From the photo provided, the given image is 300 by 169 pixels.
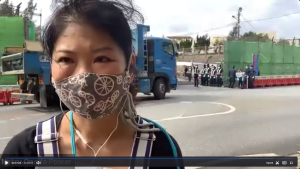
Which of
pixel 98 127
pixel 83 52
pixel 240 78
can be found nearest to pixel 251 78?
pixel 240 78

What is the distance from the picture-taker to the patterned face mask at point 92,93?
3.92ft

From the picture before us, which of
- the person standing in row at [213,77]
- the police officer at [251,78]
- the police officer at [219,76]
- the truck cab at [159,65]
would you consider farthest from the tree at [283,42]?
the truck cab at [159,65]

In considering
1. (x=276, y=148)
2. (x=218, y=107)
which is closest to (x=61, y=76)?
(x=276, y=148)

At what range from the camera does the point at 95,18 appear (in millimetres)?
1183

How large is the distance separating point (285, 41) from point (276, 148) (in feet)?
68.4

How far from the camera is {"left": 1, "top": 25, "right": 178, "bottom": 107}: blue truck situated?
354 inches

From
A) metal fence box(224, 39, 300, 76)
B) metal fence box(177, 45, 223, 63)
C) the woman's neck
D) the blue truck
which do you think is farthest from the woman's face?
metal fence box(177, 45, 223, 63)

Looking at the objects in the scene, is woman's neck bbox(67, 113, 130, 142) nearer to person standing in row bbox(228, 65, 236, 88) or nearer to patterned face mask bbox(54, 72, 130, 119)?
patterned face mask bbox(54, 72, 130, 119)

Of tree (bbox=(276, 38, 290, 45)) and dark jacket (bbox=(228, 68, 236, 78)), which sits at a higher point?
tree (bbox=(276, 38, 290, 45))

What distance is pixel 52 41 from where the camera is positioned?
4.08 ft

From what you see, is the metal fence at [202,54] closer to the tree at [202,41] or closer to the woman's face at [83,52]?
the tree at [202,41]

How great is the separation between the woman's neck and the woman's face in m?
0.19

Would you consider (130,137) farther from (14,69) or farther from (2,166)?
(14,69)

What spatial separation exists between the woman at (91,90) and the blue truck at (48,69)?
4.88 metres
